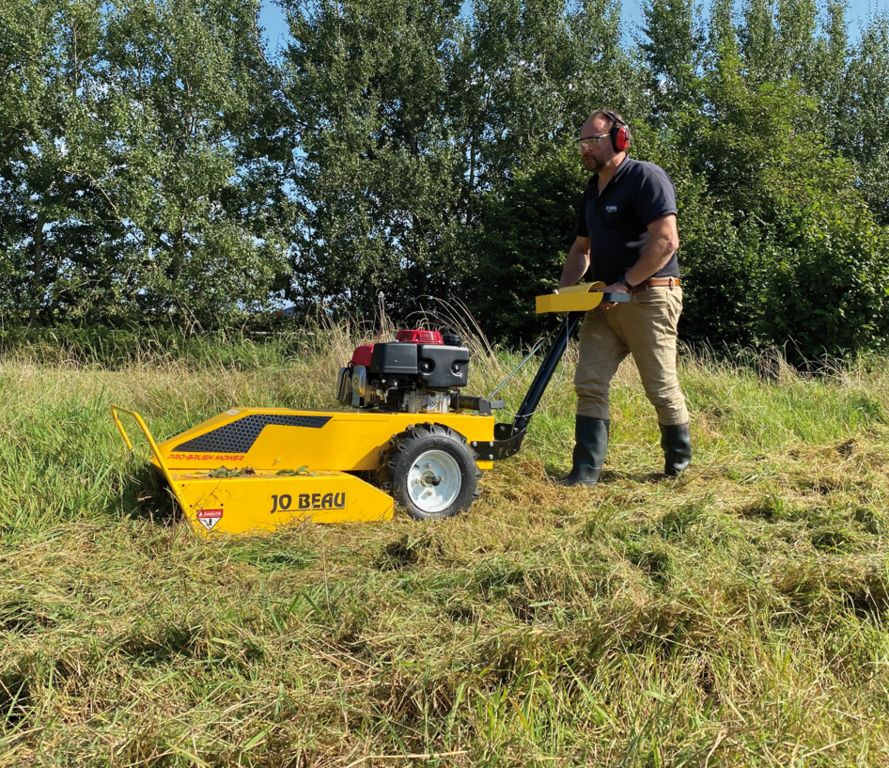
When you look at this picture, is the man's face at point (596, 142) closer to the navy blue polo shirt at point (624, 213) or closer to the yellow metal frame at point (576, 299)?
the navy blue polo shirt at point (624, 213)

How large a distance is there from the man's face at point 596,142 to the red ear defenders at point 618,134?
1.0 inches

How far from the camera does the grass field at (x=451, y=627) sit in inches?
67.7

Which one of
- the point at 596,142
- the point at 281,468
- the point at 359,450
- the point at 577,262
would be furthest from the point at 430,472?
the point at 596,142

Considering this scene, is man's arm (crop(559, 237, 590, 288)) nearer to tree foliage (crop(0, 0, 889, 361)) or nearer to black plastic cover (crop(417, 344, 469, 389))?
black plastic cover (crop(417, 344, 469, 389))

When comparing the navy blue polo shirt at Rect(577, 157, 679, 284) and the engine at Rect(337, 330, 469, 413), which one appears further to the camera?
the navy blue polo shirt at Rect(577, 157, 679, 284)

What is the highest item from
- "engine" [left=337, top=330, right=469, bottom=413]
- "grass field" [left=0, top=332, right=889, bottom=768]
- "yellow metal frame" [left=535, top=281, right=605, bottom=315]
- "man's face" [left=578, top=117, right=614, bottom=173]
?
"man's face" [left=578, top=117, right=614, bottom=173]

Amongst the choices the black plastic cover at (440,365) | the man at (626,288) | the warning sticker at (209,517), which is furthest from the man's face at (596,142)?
the warning sticker at (209,517)

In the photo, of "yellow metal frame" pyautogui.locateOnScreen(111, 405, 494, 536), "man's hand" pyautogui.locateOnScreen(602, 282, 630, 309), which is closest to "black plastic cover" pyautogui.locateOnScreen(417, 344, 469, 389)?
"yellow metal frame" pyautogui.locateOnScreen(111, 405, 494, 536)

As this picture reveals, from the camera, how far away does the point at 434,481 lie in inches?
146

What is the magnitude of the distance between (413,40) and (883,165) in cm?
1240

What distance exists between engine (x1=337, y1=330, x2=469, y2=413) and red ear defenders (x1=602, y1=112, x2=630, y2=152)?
1.25m

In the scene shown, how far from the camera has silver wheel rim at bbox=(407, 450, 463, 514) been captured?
12.0 feet

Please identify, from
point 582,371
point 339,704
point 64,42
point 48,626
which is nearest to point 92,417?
point 48,626

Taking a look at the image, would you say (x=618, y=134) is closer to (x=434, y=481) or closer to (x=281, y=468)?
(x=434, y=481)
